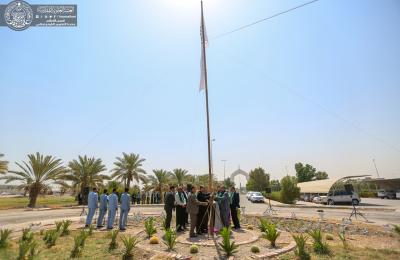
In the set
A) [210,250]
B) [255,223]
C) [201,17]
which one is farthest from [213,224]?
[201,17]

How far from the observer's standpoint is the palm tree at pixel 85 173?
112 ft

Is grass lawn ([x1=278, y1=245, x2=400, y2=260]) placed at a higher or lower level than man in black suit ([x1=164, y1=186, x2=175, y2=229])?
lower

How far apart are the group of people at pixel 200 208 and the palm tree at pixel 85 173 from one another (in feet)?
84.4

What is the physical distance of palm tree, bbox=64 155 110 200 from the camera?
3403 centimetres

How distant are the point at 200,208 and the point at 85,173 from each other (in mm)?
27604

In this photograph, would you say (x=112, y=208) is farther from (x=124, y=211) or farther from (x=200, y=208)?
(x=200, y=208)

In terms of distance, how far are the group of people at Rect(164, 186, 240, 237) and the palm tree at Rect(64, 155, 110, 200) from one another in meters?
25.7

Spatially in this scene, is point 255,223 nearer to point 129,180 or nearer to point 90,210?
point 90,210

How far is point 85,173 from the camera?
34.4 m

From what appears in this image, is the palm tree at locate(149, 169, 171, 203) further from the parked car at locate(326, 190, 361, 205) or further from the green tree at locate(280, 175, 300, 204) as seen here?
the parked car at locate(326, 190, 361, 205)

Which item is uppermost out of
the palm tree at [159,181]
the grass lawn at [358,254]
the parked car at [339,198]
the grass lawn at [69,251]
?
the palm tree at [159,181]

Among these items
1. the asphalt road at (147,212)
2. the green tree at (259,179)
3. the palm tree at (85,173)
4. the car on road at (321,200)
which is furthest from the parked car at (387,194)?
the palm tree at (85,173)

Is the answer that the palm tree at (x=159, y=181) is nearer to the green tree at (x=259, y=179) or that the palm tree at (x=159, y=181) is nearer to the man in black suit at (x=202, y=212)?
the man in black suit at (x=202, y=212)

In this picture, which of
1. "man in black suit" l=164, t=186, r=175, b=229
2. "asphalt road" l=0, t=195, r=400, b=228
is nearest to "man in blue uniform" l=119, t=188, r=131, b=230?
"man in black suit" l=164, t=186, r=175, b=229
